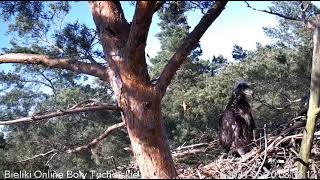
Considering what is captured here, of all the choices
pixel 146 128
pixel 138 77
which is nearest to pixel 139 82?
→ pixel 138 77

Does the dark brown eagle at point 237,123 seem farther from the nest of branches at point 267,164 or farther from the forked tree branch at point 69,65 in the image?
the forked tree branch at point 69,65

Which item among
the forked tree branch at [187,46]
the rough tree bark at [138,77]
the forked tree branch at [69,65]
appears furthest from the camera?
the forked tree branch at [69,65]

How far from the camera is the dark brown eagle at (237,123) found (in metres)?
4.98

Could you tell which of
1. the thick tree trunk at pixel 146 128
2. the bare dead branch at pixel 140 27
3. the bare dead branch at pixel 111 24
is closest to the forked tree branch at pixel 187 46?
the thick tree trunk at pixel 146 128

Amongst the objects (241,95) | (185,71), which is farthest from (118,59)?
(185,71)

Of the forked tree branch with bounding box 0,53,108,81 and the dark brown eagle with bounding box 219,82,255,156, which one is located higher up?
the forked tree branch with bounding box 0,53,108,81

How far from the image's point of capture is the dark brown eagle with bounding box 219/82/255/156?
498 centimetres

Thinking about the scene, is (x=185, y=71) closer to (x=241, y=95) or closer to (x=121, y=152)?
(x=121, y=152)

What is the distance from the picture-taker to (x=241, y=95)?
539 centimetres

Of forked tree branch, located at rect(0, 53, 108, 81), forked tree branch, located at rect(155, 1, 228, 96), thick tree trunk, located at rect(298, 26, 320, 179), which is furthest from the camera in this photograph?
forked tree branch, located at rect(0, 53, 108, 81)

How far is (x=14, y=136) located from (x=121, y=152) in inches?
153

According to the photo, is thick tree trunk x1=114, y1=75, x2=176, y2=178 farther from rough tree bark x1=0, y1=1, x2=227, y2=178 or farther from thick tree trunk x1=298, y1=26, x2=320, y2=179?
thick tree trunk x1=298, y1=26, x2=320, y2=179

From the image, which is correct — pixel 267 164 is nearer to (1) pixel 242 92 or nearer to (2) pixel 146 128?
(2) pixel 146 128

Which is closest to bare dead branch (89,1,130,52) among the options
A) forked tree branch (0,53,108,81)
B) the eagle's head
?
forked tree branch (0,53,108,81)
